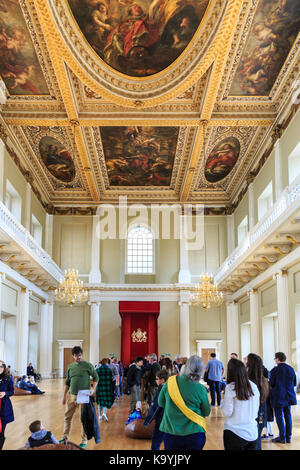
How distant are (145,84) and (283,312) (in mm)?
8494

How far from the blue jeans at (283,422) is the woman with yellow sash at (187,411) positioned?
3.96 m

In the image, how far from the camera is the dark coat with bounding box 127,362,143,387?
998 centimetres

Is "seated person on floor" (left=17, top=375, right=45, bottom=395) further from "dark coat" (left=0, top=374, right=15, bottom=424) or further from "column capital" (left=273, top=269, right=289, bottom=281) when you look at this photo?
"dark coat" (left=0, top=374, right=15, bottom=424)

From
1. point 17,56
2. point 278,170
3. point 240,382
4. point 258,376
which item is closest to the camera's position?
point 240,382

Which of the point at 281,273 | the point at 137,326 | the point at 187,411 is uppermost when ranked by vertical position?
the point at 281,273

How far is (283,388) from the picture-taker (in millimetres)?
7812

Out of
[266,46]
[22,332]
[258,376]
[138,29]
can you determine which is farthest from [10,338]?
[258,376]

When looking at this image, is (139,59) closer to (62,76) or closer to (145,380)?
(62,76)

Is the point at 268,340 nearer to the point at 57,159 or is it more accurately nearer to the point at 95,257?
the point at 95,257

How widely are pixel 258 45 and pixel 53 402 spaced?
1177cm

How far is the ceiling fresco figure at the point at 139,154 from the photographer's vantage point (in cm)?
1925

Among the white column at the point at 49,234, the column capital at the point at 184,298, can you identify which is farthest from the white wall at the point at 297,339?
the white column at the point at 49,234

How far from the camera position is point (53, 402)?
1433cm

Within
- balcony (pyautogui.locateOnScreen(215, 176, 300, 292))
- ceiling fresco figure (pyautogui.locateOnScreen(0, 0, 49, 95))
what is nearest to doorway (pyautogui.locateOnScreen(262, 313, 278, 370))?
balcony (pyautogui.locateOnScreen(215, 176, 300, 292))
